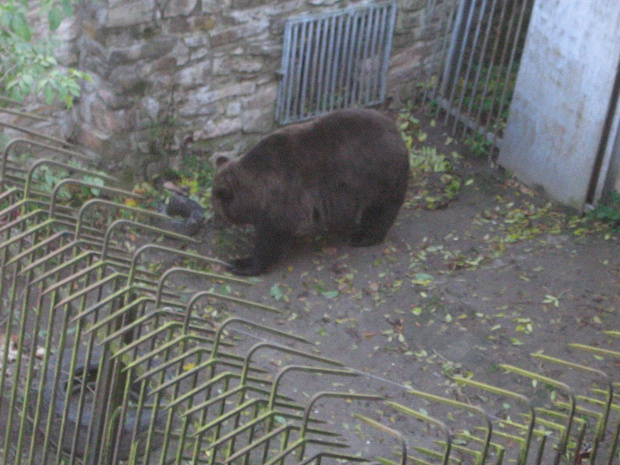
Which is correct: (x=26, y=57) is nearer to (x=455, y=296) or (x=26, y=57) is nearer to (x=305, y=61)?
(x=305, y=61)

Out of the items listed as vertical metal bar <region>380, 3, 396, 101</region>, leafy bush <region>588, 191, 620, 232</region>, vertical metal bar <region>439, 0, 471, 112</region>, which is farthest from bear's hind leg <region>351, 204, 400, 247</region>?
vertical metal bar <region>439, 0, 471, 112</region>

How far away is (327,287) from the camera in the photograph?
23.4 feet

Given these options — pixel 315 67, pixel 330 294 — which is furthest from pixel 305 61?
pixel 330 294

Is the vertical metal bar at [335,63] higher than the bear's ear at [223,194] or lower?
higher

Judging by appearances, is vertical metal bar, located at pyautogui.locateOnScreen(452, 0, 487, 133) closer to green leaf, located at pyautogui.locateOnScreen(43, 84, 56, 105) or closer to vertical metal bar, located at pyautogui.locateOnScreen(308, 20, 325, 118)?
vertical metal bar, located at pyautogui.locateOnScreen(308, 20, 325, 118)

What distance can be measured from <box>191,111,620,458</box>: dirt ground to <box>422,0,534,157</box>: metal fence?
2.44 ft

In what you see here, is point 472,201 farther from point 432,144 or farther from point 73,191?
point 73,191

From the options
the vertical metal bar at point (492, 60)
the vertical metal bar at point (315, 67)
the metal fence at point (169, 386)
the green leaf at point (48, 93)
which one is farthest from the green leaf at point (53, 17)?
the vertical metal bar at point (492, 60)

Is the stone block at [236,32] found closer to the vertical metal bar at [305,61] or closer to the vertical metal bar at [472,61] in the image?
the vertical metal bar at [305,61]

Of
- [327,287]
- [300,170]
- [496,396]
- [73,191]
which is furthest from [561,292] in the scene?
[73,191]

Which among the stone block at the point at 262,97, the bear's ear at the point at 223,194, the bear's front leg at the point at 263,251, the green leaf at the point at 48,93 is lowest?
the bear's front leg at the point at 263,251

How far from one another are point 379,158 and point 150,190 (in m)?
2.10

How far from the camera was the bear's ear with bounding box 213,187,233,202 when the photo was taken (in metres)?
7.07

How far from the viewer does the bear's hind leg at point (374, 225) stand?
740 cm
